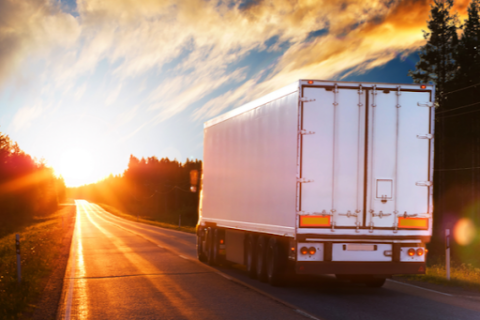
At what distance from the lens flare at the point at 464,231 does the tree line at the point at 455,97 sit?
0.49 metres

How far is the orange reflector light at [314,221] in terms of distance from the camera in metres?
9.72

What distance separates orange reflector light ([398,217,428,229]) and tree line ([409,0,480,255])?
34640 mm

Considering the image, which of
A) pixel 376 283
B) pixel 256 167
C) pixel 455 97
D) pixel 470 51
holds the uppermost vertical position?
pixel 470 51

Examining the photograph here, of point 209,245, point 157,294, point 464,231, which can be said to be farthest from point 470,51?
point 157,294

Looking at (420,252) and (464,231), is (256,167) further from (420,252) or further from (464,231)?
(464,231)

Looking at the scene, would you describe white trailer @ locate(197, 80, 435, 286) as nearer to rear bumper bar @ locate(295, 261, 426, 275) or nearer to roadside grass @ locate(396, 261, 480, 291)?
rear bumper bar @ locate(295, 261, 426, 275)

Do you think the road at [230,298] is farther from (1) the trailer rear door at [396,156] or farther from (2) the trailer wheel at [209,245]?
(1) the trailer rear door at [396,156]

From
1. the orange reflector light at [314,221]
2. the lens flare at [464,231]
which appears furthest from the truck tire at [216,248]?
the lens flare at [464,231]

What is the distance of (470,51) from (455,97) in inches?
160

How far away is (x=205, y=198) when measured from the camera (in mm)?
17094

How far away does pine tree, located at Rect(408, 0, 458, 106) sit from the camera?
145 feet

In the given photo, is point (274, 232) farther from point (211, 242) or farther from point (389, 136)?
point (211, 242)

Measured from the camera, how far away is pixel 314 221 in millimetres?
9742

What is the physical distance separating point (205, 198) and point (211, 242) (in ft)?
5.59
